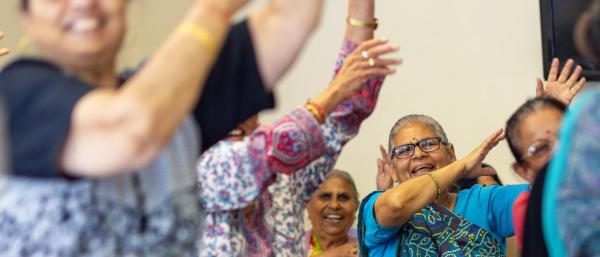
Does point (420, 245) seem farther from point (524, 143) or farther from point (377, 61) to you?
point (377, 61)

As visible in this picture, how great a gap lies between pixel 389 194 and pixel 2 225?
169 cm

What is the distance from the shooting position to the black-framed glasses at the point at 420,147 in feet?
9.95

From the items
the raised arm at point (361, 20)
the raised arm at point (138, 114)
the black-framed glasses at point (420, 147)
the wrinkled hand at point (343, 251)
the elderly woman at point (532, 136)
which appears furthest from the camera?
the wrinkled hand at point (343, 251)

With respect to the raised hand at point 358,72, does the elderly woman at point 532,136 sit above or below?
below

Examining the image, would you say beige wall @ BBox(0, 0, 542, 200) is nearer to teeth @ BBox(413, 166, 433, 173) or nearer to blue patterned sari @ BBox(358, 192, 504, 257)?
teeth @ BBox(413, 166, 433, 173)

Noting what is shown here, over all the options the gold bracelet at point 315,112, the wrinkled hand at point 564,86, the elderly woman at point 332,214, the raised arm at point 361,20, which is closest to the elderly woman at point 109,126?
the gold bracelet at point 315,112

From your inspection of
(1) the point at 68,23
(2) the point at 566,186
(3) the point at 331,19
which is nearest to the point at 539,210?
(2) the point at 566,186

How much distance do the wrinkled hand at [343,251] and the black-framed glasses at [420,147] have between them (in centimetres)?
63

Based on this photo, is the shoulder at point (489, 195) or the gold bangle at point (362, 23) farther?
the shoulder at point (489, 195)

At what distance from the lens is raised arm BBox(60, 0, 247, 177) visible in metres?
1.14

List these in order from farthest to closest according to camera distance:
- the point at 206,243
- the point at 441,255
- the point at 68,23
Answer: the point at 441,255, the point at 206,243, the point at 68,23

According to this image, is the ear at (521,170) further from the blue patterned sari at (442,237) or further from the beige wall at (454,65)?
the beige wall at (454,65)

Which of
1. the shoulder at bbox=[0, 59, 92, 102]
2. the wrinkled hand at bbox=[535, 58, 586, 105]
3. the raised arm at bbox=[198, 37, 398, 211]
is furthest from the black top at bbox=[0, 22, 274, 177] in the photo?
the wrinkled hand at bbox=[535, 58, 586, 105]

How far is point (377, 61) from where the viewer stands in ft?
5.49
